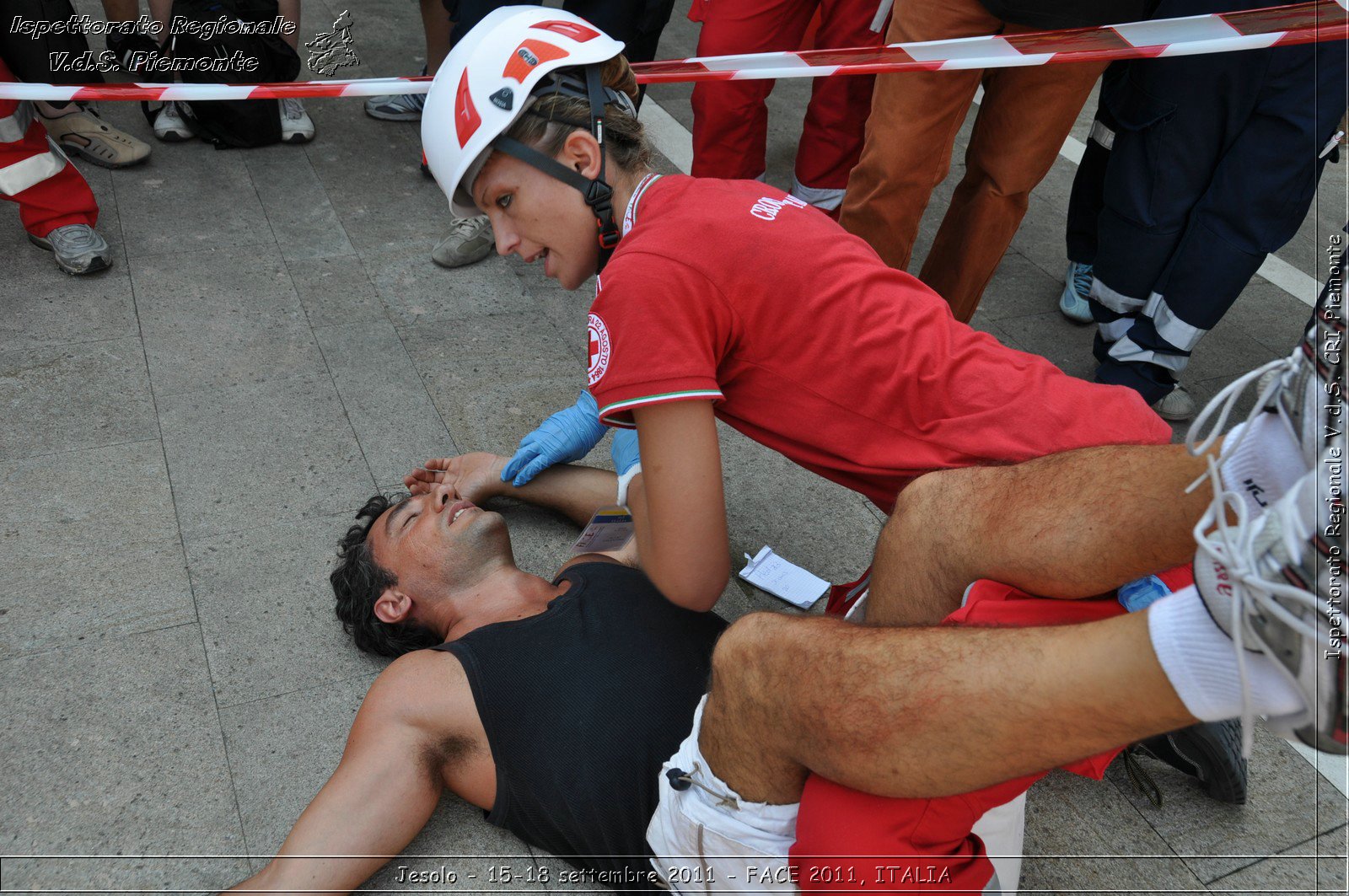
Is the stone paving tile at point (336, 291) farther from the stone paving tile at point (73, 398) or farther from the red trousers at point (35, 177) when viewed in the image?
the red trousers at point (35, 177)

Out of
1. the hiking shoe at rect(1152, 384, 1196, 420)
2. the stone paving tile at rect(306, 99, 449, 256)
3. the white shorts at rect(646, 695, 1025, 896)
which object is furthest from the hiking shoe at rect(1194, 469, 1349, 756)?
the stone paving tile at rect(306, 99, 449, 256)

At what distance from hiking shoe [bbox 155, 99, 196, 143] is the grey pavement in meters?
0.06

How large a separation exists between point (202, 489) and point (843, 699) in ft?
6.83

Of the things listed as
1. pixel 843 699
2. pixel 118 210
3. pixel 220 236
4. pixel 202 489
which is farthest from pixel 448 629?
pixel 118 210

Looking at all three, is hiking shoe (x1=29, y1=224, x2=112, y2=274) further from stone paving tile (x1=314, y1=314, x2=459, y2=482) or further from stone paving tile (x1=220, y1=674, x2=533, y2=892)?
stone paving tile (x1=220, y1=674, x2=533, y2=892)

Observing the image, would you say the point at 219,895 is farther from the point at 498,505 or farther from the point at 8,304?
the point at 8,304

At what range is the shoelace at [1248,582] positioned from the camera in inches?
43.6

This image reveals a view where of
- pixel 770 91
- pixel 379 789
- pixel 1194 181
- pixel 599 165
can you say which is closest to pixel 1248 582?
pixel 599 165

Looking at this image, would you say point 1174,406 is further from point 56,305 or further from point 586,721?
point 56,305

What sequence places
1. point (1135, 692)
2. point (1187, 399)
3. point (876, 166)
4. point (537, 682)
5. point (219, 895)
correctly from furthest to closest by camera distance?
point (1187, 399) → point (876, 166) → point (537, 682) → point (219, 895) → point (1135, 692)

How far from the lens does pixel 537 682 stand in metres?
2.04

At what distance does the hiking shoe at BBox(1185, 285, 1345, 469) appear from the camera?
4.08 feet

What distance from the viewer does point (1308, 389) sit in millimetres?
1298

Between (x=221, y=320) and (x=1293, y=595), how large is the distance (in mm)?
3291
